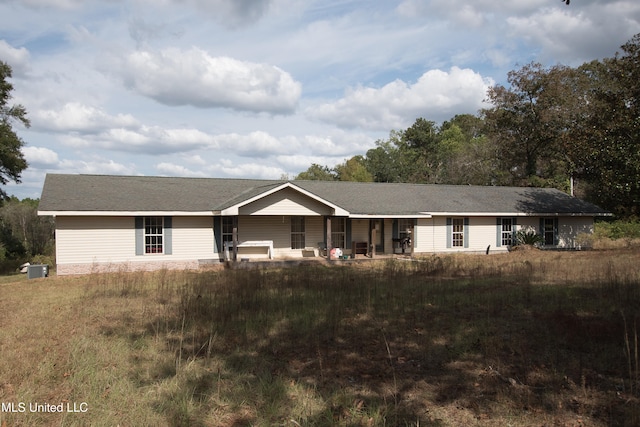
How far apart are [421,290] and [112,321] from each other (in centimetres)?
757

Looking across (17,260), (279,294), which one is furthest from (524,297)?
(17,260)

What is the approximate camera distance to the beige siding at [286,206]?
21.6 metres

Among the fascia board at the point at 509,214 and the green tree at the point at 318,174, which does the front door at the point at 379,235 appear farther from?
the green tree at the point at 318,174

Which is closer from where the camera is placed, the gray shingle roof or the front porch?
the gray shingle roof

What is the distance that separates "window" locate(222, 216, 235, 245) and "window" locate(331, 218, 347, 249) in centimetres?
559

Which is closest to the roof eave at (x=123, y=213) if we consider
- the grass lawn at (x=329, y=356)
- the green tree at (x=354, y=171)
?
the grass lawn at (x=329, y=356)

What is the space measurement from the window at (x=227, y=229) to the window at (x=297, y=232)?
3.22 metres

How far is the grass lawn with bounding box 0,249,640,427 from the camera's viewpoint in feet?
18.5

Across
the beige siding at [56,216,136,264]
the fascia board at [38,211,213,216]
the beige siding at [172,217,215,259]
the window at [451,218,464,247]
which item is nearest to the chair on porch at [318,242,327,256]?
the beige siding at [172,217,215,259]

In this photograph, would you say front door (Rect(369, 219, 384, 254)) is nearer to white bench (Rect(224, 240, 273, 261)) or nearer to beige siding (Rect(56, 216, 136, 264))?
white bench (Rect(224, 240, 273, 261))

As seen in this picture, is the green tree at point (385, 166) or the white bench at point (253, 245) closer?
the white bench at point (253, 245)

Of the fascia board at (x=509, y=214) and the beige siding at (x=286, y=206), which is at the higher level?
the beige siding at (x=286, y=206)

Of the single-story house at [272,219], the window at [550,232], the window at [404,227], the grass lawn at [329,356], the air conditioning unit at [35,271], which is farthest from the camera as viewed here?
the window at [550,232]

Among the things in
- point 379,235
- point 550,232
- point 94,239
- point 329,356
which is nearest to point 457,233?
point 379,235
